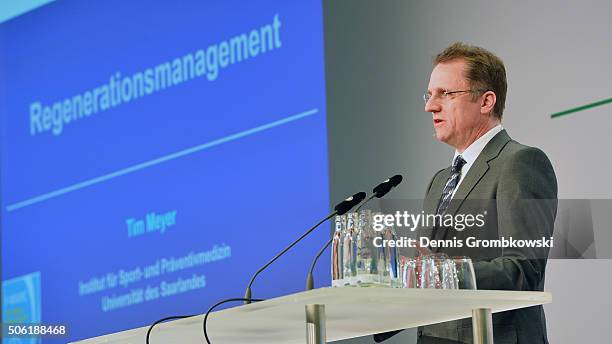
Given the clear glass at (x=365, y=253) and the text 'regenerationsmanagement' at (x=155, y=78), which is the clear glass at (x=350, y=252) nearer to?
the clear glass at (x=365, y=253)

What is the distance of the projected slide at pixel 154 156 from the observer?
4.58m

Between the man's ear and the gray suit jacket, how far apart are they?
0.31ft

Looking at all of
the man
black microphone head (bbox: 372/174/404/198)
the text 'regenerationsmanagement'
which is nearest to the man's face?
the man

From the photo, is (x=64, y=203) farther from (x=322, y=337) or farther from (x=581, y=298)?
(x=322, y=337)

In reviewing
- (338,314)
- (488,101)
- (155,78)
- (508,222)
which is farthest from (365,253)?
(155,78)

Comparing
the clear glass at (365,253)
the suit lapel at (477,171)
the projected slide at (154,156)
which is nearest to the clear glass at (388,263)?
the clear glass at (365,253)

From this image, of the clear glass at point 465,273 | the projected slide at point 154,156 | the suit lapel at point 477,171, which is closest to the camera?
the clear glass at point 465,273

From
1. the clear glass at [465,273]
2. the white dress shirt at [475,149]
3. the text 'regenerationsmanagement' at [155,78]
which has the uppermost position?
the text 'regenerationsmanagement' at [155,78]

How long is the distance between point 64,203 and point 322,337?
12.1 ft

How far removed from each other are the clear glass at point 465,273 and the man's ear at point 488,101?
0.75m

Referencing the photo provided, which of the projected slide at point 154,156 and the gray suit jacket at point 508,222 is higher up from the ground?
the projected slide at point 154,156

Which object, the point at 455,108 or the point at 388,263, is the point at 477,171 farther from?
the point at 388,263

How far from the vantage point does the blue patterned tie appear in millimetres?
3043

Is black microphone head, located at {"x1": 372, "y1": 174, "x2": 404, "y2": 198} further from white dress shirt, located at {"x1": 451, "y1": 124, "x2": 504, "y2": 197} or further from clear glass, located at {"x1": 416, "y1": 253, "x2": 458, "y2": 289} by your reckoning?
white dress shirt, located at {"x1": 451, "y1": 124, "x2": 504, "y2": 197}
